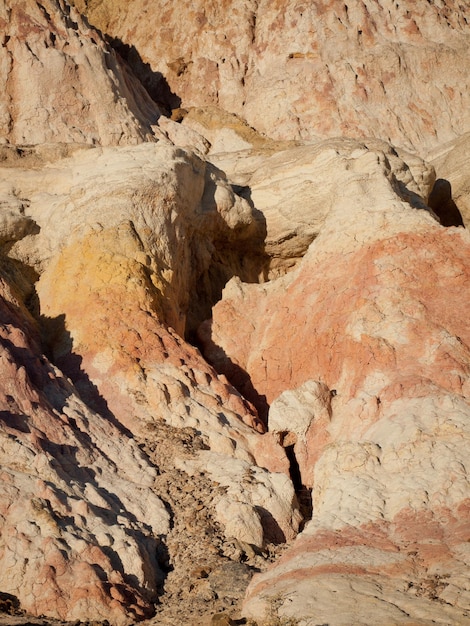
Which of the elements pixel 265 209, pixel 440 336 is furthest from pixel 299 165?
pixel 440 336

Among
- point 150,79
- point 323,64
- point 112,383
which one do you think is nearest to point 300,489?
point 112,383

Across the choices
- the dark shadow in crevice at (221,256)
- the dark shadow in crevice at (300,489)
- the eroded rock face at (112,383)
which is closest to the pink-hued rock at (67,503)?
the eroded rock face at (112,383)

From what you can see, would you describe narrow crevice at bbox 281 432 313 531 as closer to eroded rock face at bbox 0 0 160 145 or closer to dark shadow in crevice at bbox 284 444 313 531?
dark shadow in crevice at bbox 284 444 313 531

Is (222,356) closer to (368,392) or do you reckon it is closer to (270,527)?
(368,392)

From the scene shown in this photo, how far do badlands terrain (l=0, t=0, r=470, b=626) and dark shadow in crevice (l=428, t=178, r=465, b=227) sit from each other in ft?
0.19

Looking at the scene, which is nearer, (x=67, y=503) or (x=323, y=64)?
(x=67, y=503)

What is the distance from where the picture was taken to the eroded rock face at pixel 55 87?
94.3ft

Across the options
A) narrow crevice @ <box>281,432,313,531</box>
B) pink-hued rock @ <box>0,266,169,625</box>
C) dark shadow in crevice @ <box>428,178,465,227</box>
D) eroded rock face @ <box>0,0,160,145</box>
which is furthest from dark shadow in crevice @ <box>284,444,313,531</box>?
dark shadow in crevice @ <box>428,178,465,227</box>

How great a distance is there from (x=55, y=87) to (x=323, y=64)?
40.8ft

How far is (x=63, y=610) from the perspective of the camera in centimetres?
1132

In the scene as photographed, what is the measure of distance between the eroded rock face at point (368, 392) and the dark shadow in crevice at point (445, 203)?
4.48 m

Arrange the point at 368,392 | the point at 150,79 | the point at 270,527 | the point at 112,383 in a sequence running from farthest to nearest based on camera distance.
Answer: the point at 150,79 < the point at 112,383 < the point at 368,392 < the point at 270,527

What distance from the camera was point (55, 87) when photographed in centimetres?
2916

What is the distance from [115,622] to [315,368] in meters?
9.39
